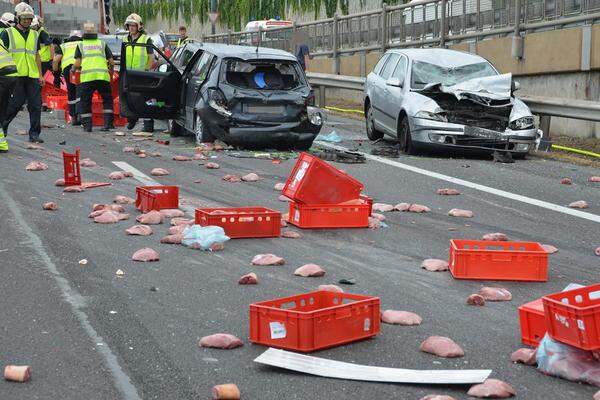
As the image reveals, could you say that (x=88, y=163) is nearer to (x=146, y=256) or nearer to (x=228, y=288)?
(x=146, y=256)

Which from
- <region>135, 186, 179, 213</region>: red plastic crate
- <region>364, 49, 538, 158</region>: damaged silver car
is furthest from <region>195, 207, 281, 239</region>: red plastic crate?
<region>364, 49, 538, 158</region>: damaged silver car

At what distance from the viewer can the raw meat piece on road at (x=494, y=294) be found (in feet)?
24.3

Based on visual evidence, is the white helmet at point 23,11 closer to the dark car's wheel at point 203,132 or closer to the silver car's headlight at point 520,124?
the dark car's wheel at point 203,132

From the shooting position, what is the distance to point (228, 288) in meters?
7.56

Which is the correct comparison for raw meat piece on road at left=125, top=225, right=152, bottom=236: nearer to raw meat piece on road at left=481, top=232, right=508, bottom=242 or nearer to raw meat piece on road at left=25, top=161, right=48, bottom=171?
raw meat piece on road at left=481, top=232, right=508, bottom=242

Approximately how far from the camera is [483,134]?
1667 cm

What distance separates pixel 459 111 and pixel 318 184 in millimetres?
7225

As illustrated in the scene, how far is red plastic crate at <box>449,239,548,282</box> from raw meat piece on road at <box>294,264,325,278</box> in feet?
3.00

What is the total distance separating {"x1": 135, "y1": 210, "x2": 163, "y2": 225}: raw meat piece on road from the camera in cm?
1006

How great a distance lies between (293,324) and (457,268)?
236cm

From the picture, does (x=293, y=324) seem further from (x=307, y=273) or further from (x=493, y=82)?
(x=493, y=82)

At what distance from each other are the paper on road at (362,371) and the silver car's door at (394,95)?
1203 cm

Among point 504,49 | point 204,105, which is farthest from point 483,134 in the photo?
point 504,49

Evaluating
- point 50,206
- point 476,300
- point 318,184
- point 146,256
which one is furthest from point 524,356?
point 50,206
